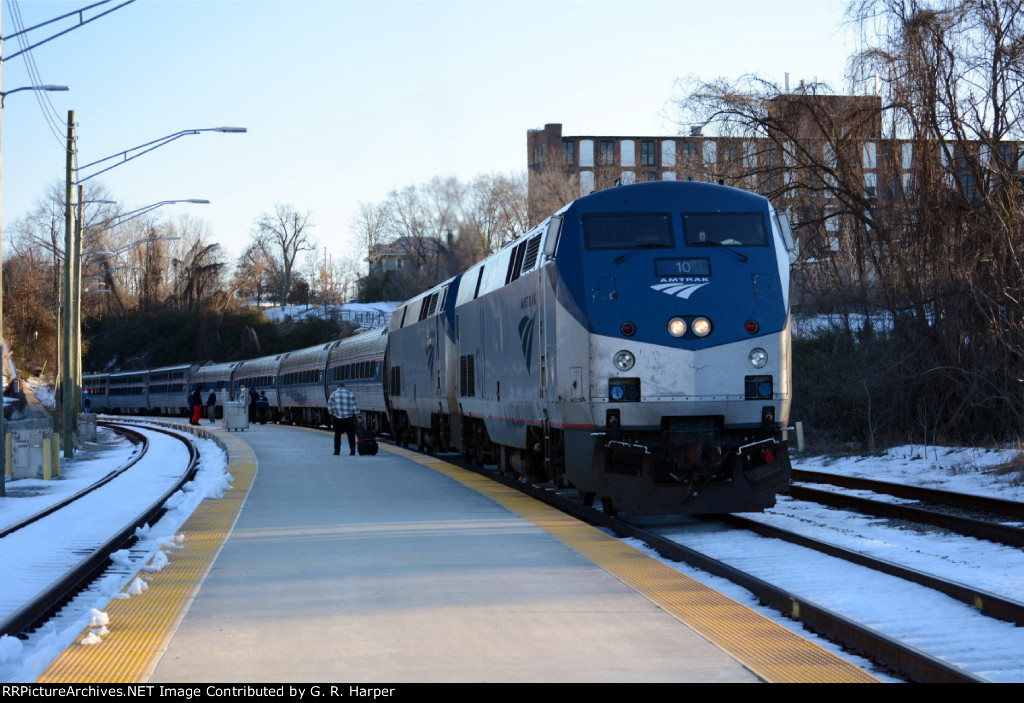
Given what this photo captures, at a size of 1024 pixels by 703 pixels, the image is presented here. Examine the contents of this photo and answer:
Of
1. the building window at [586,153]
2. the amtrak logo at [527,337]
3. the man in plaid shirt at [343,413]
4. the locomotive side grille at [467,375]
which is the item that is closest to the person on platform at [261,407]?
the man in plaid shirt at [343,413]

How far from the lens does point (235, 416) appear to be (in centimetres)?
4147

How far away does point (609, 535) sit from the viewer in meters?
11.2

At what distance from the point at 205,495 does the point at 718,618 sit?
9.84 metres

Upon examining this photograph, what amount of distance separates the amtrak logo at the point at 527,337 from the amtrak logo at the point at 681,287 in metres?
2.11

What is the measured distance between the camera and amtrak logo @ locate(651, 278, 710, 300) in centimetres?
1178

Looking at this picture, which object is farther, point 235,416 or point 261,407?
point 261,407

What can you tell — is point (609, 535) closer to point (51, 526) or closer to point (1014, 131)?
point (51, 526)

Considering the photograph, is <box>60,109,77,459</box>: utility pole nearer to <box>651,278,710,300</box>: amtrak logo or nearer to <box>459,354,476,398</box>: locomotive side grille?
<box>459,354,476,398</box>: locomotive side grille

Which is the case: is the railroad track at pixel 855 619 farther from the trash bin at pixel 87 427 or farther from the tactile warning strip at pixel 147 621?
the trash bin at pixel 87 427

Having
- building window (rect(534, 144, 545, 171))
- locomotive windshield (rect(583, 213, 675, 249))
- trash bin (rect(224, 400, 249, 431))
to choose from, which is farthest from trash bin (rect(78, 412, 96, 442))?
building window (rect(534, 144, 545, 171))

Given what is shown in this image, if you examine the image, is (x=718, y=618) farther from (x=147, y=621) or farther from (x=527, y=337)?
(x=527, y=337)

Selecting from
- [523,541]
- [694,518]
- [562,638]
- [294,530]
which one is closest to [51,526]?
[294,530]

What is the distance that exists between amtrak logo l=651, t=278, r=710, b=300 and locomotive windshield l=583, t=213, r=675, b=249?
0.47m

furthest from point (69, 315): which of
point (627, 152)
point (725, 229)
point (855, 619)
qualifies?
point (627, 152)
